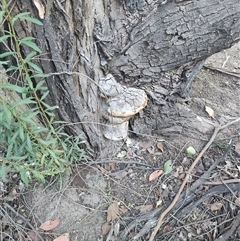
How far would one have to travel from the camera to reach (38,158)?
69.9 inches

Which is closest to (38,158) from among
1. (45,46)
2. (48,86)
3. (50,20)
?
(48,86)

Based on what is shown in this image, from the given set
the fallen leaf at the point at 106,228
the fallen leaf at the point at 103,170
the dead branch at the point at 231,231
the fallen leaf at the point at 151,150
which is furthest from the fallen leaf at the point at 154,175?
the dead branch at the point at 231,231

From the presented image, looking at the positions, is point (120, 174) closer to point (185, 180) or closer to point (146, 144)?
point (146, 144)

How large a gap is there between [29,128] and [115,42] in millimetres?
665

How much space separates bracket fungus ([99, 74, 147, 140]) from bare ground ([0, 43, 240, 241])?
238mm

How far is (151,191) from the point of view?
2176 millimetres

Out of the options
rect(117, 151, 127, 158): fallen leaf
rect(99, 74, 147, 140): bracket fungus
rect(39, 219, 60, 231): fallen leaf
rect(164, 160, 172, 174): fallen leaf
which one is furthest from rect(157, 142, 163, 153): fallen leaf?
rect(39, 219, 60, 231): fallen leaf

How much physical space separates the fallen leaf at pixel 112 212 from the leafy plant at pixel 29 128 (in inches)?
13.2

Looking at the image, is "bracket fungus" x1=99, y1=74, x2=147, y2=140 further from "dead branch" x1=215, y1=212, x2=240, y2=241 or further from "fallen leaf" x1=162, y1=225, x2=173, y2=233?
"dead branch" x1=215, y1=212, x2=240, y2=241

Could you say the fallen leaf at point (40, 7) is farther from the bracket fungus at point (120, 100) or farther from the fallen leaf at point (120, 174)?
the fallen leaf at point (120, 174)

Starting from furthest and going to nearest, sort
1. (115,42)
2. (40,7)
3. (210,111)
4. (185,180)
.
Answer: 1. (210,111)
2. (185,180)
3. (115,42)
4. (40,7)

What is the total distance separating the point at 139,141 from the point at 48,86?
785 millimetres

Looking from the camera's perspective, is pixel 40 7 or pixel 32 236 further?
pixel 32 236

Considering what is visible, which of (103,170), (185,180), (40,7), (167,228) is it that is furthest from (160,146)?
(40,7)
